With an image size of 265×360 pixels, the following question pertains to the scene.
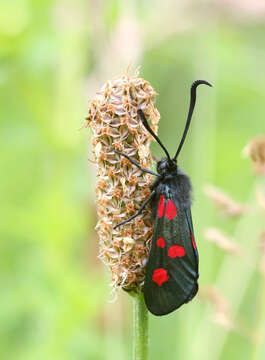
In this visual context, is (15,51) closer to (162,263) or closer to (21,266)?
(21,266)

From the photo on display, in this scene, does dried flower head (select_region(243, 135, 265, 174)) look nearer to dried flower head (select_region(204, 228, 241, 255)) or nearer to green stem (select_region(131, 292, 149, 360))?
dried flower head (select_region(204, 228, 241, 255))

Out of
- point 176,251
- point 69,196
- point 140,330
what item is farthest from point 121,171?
point 69,196

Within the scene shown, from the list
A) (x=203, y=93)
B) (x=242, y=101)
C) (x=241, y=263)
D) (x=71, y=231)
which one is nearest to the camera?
(x=241, y=263)

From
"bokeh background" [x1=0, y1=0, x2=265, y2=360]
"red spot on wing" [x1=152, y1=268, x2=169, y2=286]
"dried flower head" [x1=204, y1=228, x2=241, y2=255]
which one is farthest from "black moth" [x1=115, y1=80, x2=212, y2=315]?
"bokeh background" [x1=0, y1=0, x2=265, y2=360]

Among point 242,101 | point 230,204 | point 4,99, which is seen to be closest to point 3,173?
point 4,99

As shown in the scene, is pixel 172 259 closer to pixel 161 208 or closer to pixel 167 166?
pixel 161 208

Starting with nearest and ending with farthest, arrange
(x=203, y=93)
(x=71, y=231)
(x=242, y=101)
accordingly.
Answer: (x=71, y=231) → (x=203, y=93) → (x=242, y=101)
